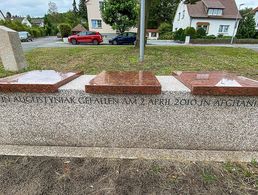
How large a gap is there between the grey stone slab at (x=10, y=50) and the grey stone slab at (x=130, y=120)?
477 cm

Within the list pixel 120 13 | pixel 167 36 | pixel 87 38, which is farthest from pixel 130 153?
pixel 167 36

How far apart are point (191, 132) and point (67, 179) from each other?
1.68 m

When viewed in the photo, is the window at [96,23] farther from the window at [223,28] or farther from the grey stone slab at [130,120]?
the grey stone slab at [130,120]

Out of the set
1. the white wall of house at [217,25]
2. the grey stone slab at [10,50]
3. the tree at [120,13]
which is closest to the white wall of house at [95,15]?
the tree at [120,13]

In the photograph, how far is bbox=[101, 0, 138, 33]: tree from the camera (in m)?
22.1

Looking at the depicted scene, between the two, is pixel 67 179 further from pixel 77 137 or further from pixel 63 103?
pixel 63 103

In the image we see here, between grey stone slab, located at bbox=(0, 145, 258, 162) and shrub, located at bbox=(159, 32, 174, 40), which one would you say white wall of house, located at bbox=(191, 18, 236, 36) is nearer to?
shrub, located at bbox=(159, 32, 174, 40)

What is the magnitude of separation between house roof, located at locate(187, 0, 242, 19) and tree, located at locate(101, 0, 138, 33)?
14.6 metres

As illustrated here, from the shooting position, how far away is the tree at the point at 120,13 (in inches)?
872

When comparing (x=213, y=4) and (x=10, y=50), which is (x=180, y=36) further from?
(x=10, y=50)

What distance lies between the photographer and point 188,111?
251cm

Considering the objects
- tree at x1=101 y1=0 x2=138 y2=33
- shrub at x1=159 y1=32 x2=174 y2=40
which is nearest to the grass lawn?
tree at x1=101 y1=0 x2=138 y2=33

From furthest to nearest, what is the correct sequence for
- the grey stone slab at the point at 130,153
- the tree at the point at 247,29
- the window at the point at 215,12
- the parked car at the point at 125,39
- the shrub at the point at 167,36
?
1. the shrub at the point at 167,36
2. the window at the point at 215,12
3. the tree at the point at 247,29
4. the parked car at the point at 125,39
5. the grey stone slab at the point at 130,153

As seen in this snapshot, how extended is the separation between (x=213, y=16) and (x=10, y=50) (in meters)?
34.7
